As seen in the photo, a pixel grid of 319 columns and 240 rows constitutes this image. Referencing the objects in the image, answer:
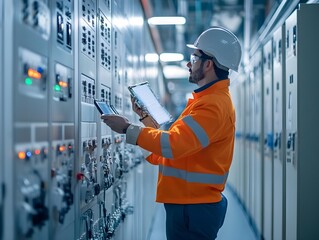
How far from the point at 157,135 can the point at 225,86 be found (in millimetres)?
597

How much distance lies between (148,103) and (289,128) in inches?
52.3

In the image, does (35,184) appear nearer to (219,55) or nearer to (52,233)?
(52,233)

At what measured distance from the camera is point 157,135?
2.05 m

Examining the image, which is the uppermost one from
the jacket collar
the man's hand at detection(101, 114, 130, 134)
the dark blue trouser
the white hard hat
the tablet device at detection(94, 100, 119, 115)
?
the white hard hat

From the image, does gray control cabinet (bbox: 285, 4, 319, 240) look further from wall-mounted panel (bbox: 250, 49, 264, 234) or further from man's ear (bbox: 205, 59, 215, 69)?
wall-mounted panel (bbox: 250, 49, 264, 234)

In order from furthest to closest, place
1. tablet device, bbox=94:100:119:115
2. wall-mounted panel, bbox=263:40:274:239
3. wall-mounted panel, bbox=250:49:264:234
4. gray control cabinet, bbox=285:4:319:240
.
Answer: wall-mounted panel, bbox=250:49:264:234 → wall-mounted panel, bbox=263:40:274:239 → gray control cabinet, bbox=285:4:319:240 → tablet device, bbox=94:100:119:115

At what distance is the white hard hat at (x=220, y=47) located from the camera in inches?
94.0

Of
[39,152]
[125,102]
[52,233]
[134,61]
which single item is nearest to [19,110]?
[39,152]

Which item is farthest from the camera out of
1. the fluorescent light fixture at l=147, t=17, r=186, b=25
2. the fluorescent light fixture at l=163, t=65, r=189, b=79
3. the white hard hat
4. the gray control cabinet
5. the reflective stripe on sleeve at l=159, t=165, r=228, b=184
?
the fluorescent light fixture at l=163, t=65, r=189, b=79

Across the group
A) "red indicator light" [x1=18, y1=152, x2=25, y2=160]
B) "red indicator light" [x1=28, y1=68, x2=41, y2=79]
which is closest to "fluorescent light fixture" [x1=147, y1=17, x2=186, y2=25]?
"red indicator light" [x1=28, y1=68, x2=41, y2=79]

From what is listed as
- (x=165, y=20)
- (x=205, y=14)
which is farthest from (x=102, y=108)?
(x=205, y=14)

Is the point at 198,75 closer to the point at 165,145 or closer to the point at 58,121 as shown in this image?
the point at 165,145

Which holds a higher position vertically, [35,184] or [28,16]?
[28,16]

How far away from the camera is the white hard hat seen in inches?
94.0
